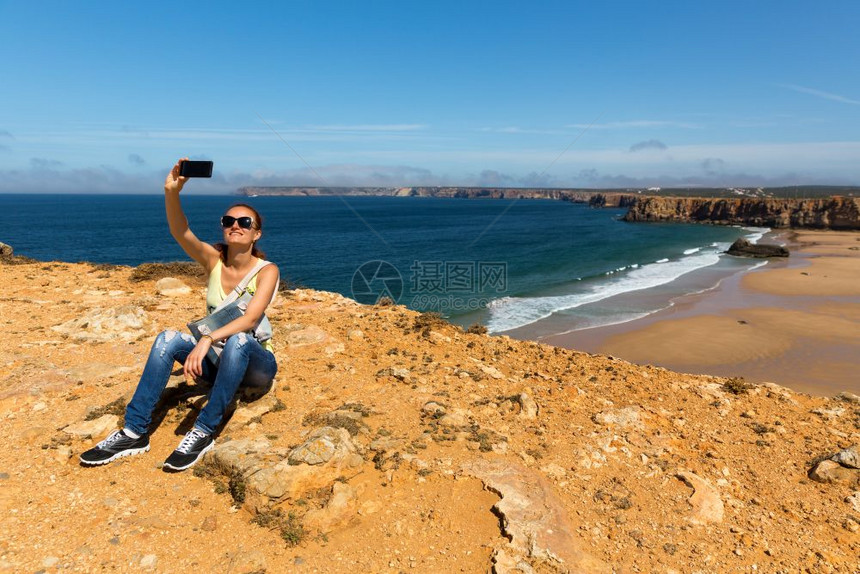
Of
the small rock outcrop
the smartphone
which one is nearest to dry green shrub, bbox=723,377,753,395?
the smartphone

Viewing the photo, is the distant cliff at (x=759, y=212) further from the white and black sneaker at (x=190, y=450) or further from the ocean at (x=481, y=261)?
the white and black sneaker at (x=190, y=450)

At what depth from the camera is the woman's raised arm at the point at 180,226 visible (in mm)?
4070

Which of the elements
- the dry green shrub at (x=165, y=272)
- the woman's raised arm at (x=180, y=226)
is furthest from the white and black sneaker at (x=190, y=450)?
the dry green shrub at (x=165, y=272)

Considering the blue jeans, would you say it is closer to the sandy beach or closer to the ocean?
the sandy beach

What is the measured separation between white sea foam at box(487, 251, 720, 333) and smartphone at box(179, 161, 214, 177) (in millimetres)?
16822

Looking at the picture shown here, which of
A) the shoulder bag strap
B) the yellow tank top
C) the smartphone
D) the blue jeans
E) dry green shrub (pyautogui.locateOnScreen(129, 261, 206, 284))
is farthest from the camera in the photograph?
dry green shrub (pyautogui.locateOnScreen(129, 261, 206, 284))

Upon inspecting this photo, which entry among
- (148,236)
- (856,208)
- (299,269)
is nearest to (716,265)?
(299,269)

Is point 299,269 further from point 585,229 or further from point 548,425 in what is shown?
point 585,229

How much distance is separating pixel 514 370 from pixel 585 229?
2985 inches

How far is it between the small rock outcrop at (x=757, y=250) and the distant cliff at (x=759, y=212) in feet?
121

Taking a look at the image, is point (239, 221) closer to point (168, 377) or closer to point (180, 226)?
point (180, 226)

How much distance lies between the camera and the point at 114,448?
415 cm

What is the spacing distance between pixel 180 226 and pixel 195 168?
1.88ft

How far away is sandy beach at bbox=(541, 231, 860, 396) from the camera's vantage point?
15148mm
